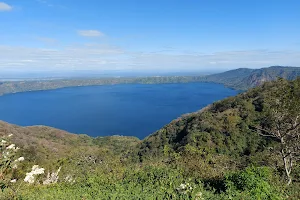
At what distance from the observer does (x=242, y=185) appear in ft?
23.4

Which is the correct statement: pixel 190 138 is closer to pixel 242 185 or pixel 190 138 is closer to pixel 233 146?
pixel 233 146

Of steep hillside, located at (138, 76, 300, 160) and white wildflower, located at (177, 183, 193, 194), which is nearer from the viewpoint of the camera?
white wildflower, located at (177, 183, 193, 194)

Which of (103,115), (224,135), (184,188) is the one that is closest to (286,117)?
(184,188)

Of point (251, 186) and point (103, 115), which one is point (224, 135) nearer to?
point (251, 186)

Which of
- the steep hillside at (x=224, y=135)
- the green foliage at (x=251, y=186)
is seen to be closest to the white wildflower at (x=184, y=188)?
the green foliage at (x=251, y=186)

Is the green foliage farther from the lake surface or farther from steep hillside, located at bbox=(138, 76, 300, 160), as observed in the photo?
the lake surface

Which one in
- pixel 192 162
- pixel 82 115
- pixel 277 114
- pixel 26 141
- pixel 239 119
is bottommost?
pixel 82 115

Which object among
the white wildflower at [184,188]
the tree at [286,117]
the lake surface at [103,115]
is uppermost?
the tree at [286,117]

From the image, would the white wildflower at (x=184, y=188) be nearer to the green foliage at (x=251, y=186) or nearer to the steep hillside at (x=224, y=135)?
the green foliage at (x=251, y=186)

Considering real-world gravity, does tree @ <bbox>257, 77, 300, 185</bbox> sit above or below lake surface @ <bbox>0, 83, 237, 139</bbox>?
above

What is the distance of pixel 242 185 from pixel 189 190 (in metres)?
1.78

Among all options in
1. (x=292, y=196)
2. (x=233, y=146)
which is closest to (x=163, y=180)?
(x=292, y=196)

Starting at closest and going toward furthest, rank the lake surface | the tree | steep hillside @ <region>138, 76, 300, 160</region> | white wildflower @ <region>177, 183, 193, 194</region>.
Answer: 1. white wildflower @ <region>177, 183, 193, 194</region>
2. the tree
3. steep hillside @ <region>138, 76, 300, 160</region>
4. the lake surface

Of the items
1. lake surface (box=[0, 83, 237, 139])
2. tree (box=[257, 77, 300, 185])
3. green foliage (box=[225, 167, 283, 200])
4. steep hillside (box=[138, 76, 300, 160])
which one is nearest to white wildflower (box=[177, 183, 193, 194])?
green foliage (box=[225, 167, 283, 200])
